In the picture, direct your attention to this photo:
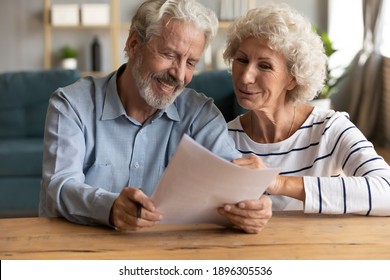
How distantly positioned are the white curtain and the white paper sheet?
506 centimetres

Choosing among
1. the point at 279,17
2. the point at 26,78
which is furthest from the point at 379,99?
the point at 279,17

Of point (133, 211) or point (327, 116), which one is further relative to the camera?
point (327, 116)

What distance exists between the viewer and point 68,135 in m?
1.70

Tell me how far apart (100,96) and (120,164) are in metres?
0.20

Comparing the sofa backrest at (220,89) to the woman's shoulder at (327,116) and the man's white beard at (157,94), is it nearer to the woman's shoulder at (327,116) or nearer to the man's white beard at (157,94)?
the woman's shoulder at (327,116)

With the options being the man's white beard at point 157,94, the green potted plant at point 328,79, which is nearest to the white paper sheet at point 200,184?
the man's white beard at point 157,94

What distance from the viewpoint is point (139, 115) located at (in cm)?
187

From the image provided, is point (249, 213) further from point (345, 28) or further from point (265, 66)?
point (345, 28)

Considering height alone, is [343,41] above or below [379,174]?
below

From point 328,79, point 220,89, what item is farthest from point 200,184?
point 328,79

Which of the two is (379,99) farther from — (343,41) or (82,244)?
(82,244)

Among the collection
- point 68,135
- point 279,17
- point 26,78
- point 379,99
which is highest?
point 279,17

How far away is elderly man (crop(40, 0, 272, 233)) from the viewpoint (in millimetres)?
1705

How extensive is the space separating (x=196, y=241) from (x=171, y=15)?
2.10ft
